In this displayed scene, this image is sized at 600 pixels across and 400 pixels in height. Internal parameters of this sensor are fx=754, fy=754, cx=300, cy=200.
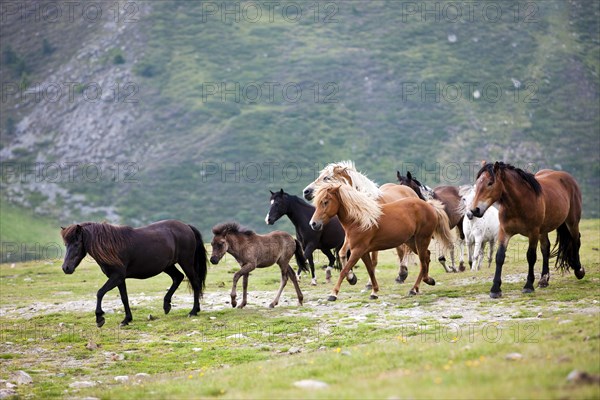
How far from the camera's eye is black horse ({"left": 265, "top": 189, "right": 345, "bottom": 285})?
22031 millimetres

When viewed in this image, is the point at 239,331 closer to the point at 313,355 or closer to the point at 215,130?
the point at 313,355

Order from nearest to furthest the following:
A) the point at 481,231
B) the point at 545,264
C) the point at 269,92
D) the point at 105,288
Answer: the point at 105,288, the point at 545,264, the point at 481,231, the point at 269,92

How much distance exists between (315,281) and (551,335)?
39.7 ft

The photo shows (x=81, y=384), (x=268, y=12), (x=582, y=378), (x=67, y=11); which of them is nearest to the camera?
(x=582, y=378)

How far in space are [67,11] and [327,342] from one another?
104 metres

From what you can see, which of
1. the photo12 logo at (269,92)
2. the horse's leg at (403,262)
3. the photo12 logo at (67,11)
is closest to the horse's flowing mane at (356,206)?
the horse's leg at (403,262)

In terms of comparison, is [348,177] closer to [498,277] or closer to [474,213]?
[474,213]

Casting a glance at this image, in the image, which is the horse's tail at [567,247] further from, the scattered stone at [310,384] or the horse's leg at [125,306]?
the scattered stone at [310,384]

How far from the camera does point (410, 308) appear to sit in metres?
15.3

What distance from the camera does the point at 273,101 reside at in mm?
93625

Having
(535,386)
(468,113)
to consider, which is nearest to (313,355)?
(535,386)

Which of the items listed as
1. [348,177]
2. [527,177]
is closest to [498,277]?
[527,177]

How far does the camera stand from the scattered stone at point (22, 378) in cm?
1143

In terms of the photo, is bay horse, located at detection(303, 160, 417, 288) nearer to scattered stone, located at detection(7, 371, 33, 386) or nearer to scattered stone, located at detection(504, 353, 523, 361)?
scattered stone, located at detection(7, 371, 33, 386)
